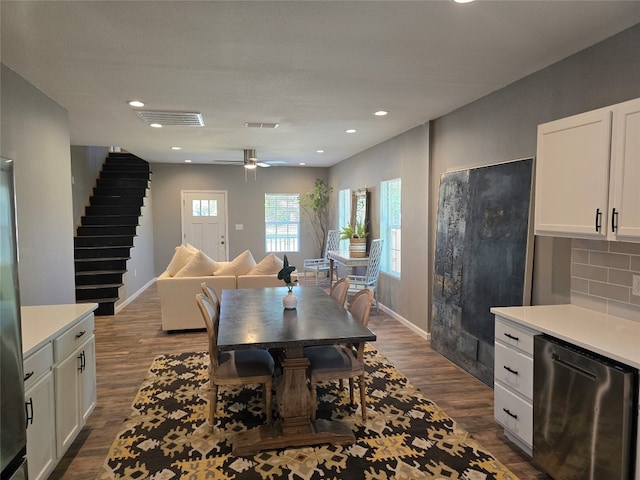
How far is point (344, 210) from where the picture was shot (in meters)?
8.40

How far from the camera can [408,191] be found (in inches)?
208

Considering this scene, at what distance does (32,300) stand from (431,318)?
12.8ft

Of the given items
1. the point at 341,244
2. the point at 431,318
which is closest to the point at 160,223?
the point at 341,244

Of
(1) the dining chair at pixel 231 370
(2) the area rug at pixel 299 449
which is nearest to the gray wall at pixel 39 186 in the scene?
(2) the area rug at pixel 299 449

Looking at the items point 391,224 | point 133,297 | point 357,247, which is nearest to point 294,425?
point 391,224

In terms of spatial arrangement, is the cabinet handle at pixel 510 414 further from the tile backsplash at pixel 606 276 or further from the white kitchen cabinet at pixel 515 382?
the tile backsplash at pixel 606 276

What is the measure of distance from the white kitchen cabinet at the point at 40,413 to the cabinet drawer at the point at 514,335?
2716 mm

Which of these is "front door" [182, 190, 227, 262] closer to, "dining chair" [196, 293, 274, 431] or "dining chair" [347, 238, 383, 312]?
"dining chair" [347, 238, 383, 312]

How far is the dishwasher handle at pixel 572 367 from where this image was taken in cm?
198

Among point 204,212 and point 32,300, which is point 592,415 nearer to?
point 32,300

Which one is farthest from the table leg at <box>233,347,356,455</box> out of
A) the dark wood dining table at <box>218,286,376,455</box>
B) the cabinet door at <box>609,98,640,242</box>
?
the cabinet door at <box>609,98,640,242</box>

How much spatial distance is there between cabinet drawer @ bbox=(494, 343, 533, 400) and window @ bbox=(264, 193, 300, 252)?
715cm

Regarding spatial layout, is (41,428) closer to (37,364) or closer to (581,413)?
(37,364)

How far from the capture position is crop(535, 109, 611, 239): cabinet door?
222cm
